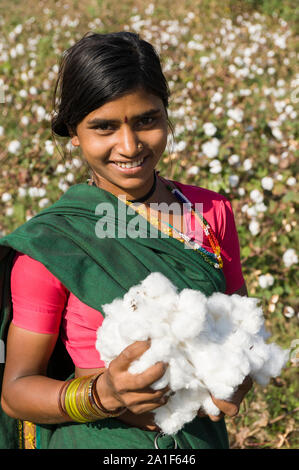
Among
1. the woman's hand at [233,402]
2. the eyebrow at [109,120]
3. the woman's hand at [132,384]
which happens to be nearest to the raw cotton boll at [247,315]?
the woman's hand at [233,402]

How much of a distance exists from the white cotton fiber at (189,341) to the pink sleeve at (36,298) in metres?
0.23

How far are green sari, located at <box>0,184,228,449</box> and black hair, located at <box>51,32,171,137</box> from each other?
254 millimetres

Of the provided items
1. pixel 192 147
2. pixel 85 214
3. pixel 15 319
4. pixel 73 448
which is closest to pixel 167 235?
pixel 85 214

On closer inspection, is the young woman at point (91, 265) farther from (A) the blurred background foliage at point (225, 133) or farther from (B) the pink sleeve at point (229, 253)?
(A) the blurred background foliage at point (225, 133)

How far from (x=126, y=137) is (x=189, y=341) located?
0.62 m

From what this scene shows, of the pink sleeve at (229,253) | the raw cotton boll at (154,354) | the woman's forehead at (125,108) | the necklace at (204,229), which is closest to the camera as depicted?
the raw cotton boll at (154,354)

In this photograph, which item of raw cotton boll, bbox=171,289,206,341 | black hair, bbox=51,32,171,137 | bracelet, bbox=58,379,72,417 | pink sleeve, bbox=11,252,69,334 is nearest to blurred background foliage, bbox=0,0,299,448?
black hair, bbox=51,32,171,137

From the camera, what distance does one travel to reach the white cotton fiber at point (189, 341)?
107cm

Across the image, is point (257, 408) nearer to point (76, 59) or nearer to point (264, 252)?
point (264, 252)

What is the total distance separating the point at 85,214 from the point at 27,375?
47 centimetres

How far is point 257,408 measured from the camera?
9.61ft

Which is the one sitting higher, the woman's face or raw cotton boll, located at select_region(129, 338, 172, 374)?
the woman's face

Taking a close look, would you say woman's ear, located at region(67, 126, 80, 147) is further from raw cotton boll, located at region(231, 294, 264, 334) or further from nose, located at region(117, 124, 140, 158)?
raw cotton boll, located at region(231, 294, 264, 334)

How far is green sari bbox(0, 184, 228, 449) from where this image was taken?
1.38m
